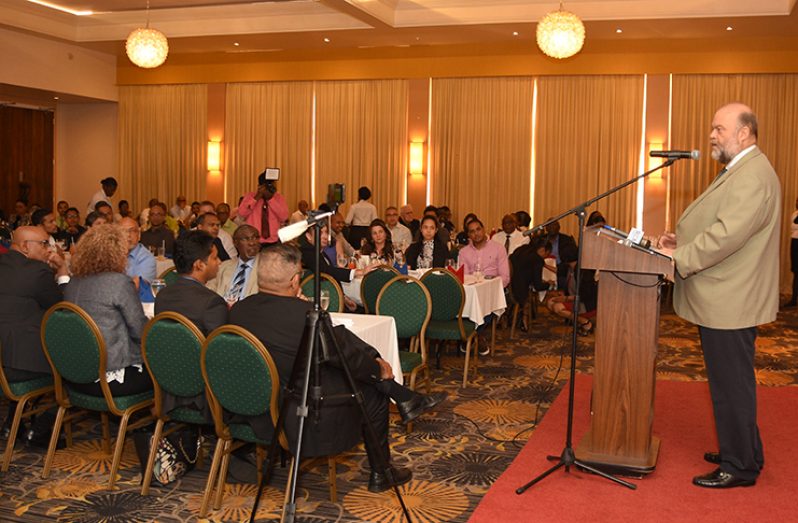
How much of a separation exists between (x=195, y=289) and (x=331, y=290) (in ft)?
5.59

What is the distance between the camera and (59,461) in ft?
16.2

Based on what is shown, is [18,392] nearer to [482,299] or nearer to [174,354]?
[174,354]

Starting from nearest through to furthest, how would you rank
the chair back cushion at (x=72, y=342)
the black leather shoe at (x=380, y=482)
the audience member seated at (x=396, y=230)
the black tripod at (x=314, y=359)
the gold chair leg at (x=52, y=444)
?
1. the black tripod at (x=314, y=359)
2. the chair back cushion at (x=72, y=342)
3. the black leather shoe at (x=380, y=482)
4. the gold chair leg at (x=52, y=444)
5. the audience member seated at (x=396, y=230)

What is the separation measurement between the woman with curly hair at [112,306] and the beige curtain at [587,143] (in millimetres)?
11069

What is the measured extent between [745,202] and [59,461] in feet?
12.9

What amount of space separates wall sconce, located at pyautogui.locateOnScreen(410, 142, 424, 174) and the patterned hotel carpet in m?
9.04

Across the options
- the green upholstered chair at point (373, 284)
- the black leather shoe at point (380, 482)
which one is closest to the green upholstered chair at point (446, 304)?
the green upholstered chair at point (373, 284)

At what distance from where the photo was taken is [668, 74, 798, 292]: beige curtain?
46.0 ft

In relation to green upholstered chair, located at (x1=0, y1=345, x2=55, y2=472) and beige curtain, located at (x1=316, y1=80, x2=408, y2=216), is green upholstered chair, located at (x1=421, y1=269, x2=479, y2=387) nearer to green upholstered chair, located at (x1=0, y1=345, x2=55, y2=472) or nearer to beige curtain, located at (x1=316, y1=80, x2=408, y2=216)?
green upholstered chair, located at (x1=0, y1=345, x2=55, y2=472)

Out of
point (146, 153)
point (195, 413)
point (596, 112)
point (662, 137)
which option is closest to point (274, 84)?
point (146, 153)

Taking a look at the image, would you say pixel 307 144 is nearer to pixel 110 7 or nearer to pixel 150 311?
pixel 110 7

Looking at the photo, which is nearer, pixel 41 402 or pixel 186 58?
pixel 41 402

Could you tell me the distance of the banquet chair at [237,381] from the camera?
3842mm

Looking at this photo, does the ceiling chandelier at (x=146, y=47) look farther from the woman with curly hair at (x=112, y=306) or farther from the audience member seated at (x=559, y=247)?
the woman with curly hair at (x=112, y=306)
